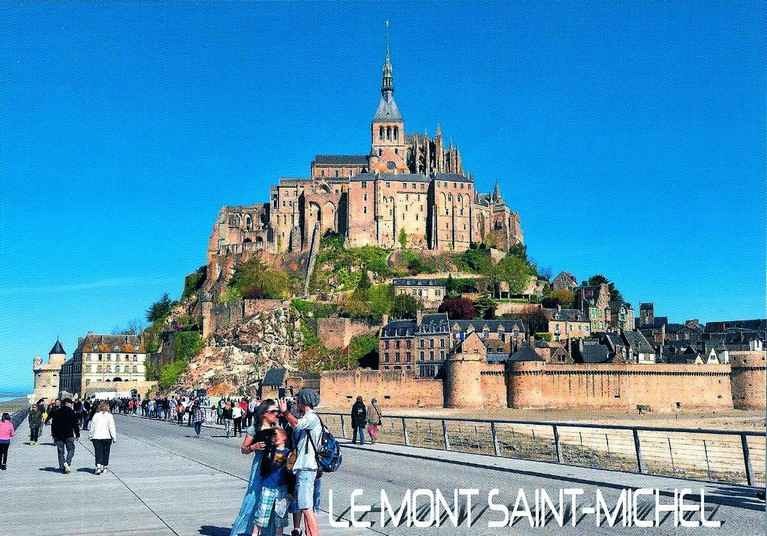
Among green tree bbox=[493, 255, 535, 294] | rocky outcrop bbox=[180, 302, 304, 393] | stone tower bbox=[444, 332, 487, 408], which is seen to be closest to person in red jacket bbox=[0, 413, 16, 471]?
stone tower bbox=[444, 332, 487, 408]

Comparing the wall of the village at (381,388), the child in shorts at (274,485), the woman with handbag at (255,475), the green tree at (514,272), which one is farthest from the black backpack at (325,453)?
the green tree at (514,272)

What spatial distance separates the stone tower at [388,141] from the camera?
103562mm

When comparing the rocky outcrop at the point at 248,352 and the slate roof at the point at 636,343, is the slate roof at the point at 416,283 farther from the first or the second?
the slate roof at the point at 636,343

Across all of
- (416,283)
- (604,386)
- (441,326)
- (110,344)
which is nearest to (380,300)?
(416,283)

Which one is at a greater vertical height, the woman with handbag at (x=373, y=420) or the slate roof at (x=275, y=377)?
the slate roof at (x=275, y=377)

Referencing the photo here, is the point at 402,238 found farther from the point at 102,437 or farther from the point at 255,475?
the point at 255,475

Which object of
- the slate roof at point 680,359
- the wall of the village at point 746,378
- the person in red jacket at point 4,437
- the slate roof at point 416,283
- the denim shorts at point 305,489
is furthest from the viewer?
the slate roof at point 416,283

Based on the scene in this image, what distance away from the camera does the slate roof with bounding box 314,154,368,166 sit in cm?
10482

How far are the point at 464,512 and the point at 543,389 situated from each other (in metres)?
56.9

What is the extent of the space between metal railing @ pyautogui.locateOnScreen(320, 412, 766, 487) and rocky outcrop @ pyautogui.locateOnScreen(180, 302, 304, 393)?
25.4 meters

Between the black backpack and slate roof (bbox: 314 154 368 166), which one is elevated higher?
slate roof (bbox: 314 154 368 166)

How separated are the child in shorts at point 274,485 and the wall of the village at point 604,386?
195ft

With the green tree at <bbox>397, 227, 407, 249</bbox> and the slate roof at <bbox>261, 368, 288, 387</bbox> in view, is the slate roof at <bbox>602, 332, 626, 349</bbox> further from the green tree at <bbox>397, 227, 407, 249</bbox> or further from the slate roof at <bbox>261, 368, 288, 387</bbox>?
the green tree at <bbox>397, 227, 407, 249</bbox>

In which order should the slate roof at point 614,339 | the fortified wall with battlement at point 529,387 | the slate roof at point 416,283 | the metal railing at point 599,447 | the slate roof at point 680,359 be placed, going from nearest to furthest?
1. the metal railing at point 599,447
2. the fortified wall with battlement at point 529,387
3. the slate roof at point 680,359
4. the slate roof at point 614,339
5. the slate roof at point 416,283
